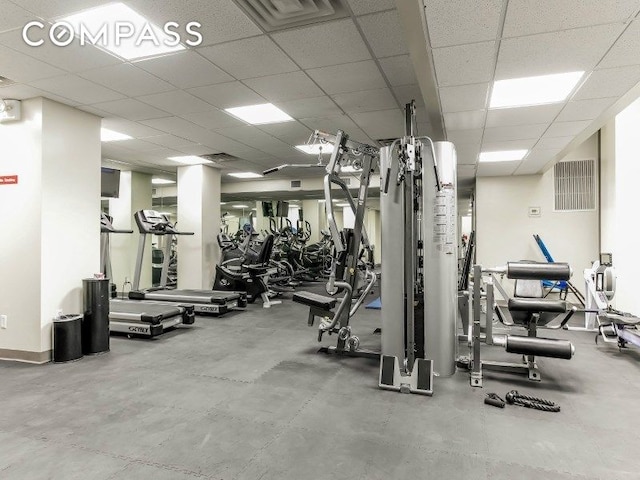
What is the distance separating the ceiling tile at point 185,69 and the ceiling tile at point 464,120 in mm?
2468

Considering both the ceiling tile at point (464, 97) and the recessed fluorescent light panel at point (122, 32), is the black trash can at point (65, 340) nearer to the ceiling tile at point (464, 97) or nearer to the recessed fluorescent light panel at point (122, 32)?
the recessed fluorescent light panel at point (122, 32)

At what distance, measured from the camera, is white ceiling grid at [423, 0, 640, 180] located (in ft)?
7.48

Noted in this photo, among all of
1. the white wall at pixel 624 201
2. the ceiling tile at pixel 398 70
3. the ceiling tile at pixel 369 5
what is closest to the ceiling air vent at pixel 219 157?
the ceiling tile at pixel 398 70

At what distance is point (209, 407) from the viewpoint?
2.82 meters

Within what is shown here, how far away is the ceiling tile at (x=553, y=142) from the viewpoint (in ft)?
16.8

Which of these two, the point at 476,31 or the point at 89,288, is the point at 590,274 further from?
the point at 89,288

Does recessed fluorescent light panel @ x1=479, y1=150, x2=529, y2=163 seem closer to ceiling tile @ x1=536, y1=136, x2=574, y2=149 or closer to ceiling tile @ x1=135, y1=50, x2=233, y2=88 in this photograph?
ceiling tile @ x1=536, y1=136, x2=574, y2=149

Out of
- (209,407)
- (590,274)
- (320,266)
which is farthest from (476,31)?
(320,266)

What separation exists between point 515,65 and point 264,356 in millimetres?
3607

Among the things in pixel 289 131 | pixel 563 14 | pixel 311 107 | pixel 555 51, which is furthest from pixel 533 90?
pixel 289 131

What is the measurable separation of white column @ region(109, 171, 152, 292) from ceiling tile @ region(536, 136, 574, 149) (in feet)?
25.5

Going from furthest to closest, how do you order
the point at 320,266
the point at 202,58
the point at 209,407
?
1. the point at 320,266
2. the point at 202,58
3. the point at 209,407

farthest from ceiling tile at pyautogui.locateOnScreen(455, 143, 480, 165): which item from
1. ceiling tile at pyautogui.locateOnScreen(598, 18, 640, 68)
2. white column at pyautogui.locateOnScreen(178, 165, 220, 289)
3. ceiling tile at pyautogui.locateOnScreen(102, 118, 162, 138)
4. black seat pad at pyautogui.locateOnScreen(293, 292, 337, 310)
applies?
white column at pyautogui.locateOnScreen(178, 165, 220, 289)

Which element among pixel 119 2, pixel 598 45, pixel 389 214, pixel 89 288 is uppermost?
pixel 119 2
